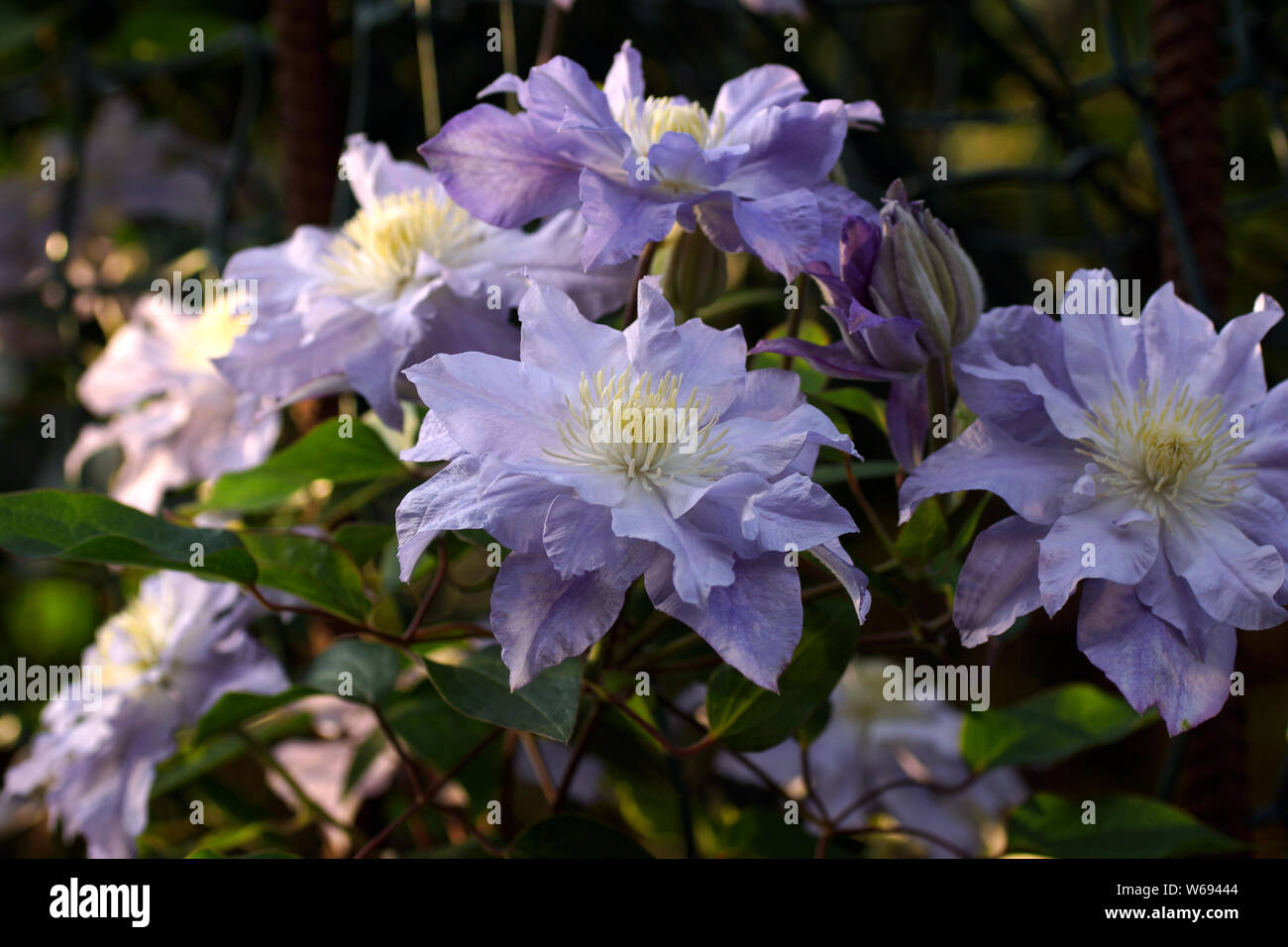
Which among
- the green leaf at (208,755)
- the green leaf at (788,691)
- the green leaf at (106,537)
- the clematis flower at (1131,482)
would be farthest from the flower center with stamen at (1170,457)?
the green leaf at (208,755)

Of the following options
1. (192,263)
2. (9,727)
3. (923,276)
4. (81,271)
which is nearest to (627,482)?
(923,276)

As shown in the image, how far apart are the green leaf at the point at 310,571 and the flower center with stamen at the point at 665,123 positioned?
21cm

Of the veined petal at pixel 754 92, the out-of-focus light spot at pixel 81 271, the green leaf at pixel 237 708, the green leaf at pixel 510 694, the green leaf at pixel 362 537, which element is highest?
the out-of-focus light spot at pixel 81 271

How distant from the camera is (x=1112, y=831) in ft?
1.56

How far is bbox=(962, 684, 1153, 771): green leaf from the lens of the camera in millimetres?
519

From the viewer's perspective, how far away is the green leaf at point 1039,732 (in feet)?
1.70

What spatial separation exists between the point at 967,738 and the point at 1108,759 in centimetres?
75

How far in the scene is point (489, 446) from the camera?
1.03ft

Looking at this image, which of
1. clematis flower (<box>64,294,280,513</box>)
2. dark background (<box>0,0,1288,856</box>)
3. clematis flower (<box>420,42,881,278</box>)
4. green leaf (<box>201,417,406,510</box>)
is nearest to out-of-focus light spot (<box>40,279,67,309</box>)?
dark background (<box>0,0,1288,856</box>)

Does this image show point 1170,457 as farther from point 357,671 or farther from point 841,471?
point 357,671

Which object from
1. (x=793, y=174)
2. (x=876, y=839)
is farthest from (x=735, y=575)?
(x=876, y=839)

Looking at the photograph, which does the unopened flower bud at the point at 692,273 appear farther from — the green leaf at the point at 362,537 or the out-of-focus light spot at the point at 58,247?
the out-of-focus light spot at the point at 58,247

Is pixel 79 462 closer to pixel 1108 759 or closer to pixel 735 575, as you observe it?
pixel 735 575

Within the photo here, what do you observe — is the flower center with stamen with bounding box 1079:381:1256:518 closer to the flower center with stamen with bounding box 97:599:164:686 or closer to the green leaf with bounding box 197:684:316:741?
the green leaf with bounding box 197:684:316:741
